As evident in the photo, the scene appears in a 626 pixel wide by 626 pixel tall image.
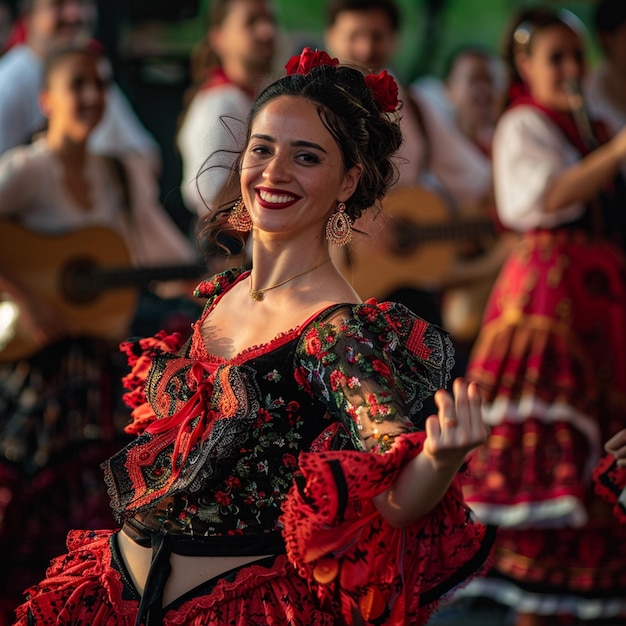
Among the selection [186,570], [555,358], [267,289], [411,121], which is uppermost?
[267,289]

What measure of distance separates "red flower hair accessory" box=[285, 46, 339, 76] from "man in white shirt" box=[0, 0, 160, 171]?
132 inches

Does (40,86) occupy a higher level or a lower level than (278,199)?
lower

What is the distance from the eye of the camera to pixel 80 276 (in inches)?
226

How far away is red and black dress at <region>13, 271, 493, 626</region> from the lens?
7.66ft

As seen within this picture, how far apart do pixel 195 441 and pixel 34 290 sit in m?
3.22

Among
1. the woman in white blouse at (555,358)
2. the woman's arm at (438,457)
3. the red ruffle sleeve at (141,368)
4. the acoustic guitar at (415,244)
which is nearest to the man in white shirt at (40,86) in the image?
the acoustic guitar at (415,244)

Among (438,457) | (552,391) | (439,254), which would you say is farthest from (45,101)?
(438,457)

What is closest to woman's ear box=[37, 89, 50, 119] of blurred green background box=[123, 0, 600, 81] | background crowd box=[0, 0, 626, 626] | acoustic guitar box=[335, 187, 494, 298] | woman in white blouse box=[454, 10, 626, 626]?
background crowd box=[0, 0, 626, 626]

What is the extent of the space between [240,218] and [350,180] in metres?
0.26

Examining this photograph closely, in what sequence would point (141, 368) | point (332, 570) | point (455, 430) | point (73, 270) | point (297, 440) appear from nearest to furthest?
point (455, 430), point (332, 570), point (297, 440), point (141, 368), point (73, 270)

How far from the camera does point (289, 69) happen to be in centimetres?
277

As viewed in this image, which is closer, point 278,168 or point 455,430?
point 455,430

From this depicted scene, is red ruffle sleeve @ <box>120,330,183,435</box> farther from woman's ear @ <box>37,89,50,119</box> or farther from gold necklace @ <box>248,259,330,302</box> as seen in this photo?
woman's ear @ <box>37,89,50,119</box>

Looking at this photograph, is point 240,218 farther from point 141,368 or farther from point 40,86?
point 40,86
